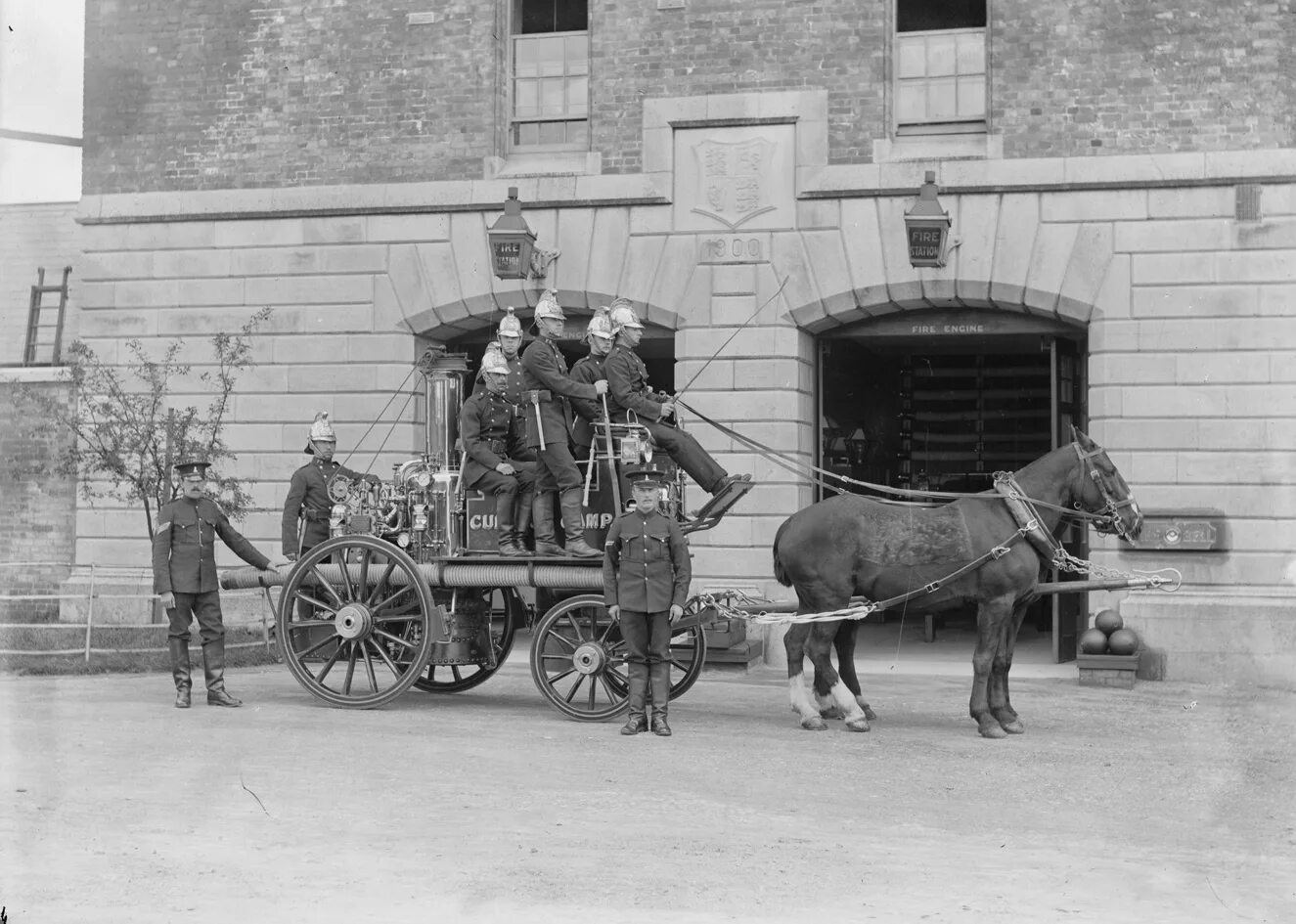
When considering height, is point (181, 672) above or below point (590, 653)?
below

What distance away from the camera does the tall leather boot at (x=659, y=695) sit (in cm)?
1116

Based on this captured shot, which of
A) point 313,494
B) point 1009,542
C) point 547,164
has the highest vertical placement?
point 547,164

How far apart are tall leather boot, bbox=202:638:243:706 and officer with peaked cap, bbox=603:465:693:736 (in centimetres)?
326

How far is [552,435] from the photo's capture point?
1187 centimetres

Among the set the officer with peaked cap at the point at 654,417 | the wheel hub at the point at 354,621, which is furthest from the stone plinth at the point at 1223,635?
the wheel hub at the point at 354,621

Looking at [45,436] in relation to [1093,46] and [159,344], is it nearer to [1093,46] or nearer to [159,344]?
[159,344]

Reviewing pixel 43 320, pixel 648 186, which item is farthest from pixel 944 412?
pixel 43 320

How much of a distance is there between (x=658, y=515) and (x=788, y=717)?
7.02 feet

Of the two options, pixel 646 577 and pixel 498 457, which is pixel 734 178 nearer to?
pixel 498 457

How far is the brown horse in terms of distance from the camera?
1152 centimetres

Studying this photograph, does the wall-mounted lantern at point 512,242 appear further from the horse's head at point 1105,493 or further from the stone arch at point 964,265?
the horse's head at point 1105,493

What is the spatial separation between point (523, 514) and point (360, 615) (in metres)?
1.42

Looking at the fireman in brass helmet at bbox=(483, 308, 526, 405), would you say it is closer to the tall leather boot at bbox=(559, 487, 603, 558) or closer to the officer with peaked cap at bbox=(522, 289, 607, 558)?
the officer with peaked cap at bbox=(522, 289, 607, 558)

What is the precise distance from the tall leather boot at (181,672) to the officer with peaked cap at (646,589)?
3433 mm
